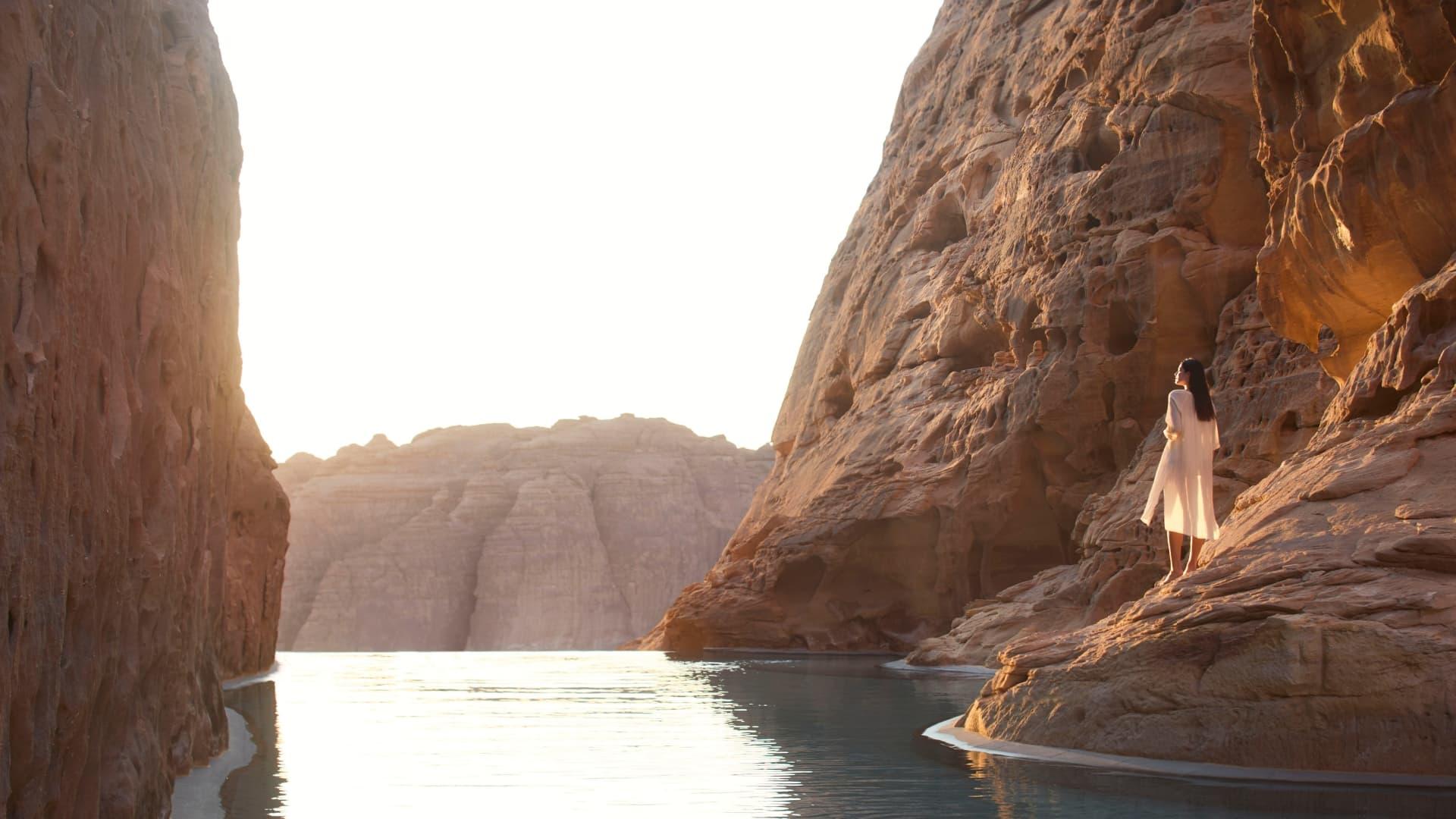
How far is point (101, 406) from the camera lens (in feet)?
21.3

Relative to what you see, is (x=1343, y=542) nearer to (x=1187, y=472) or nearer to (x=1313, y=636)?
(x=1313, y=636)

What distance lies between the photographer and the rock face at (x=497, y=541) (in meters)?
107

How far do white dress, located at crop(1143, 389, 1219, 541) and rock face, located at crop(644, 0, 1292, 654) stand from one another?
1078 centimetres

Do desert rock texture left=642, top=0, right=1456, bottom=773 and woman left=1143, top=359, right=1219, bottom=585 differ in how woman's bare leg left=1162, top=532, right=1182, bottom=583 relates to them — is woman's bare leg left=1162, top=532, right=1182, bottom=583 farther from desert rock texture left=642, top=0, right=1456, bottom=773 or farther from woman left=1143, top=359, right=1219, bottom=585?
desert rock texture left=642, top=0, right=1456, bottom=773

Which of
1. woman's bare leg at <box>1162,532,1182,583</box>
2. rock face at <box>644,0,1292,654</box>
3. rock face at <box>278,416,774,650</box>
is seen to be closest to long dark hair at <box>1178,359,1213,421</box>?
woman's bare leg at <box>1162,532,1182,583</box>

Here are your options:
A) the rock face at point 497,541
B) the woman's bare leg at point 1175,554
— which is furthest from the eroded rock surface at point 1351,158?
the rock face at point 497,541

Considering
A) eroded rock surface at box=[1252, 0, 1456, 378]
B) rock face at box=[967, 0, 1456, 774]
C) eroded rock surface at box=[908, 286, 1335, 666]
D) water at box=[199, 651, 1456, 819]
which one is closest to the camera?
water at box=[199, 651, 1456, 819]

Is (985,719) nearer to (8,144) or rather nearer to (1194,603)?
(1194,603)

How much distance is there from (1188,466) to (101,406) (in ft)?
28.3

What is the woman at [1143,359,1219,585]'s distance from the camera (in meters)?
11.7

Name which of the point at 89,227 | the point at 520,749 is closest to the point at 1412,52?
the point at 520,749

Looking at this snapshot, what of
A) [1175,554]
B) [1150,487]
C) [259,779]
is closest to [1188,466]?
[1175,554]

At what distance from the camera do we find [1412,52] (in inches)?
528

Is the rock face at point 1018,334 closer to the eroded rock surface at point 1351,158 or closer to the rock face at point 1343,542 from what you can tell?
the eroded rock surface at point 1351,158
